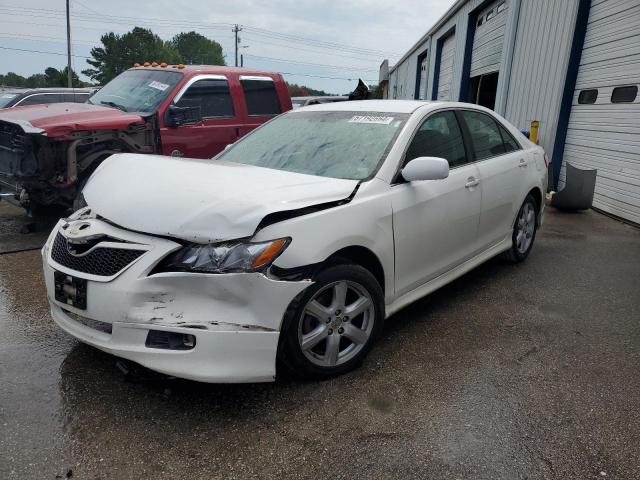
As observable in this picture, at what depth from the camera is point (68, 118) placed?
5.32m

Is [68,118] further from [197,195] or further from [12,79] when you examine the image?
[12,79]

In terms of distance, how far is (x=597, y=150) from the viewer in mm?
8023

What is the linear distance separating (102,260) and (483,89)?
15563 millimetres

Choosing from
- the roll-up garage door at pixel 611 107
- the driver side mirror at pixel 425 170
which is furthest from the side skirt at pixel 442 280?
the roll-up garage door at pixel 611 107

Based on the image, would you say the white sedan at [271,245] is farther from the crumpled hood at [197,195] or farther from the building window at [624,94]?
the building window at [624,94]

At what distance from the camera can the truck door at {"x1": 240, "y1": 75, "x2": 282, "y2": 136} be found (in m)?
6.93

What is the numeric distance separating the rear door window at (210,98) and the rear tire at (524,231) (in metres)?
4.02

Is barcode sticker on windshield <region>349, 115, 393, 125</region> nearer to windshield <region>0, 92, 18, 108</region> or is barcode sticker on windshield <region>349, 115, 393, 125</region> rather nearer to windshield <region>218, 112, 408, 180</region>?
windshield <region>218, 112, 408, 180</region>

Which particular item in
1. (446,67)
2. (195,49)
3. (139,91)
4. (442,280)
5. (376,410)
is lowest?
(376,410)

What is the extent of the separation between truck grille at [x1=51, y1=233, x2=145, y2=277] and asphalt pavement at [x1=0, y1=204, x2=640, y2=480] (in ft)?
A: 1.80

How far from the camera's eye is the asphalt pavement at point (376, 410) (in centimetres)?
216

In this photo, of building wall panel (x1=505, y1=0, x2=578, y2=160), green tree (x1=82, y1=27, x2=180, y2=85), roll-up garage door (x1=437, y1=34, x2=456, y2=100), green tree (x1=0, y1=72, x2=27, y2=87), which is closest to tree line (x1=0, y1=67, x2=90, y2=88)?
green tree (x1=0, y1=72, x2=27, y2=87)

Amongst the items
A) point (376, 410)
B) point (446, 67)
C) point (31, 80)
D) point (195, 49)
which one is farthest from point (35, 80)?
point (376, 410)

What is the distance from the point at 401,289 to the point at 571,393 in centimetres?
111
